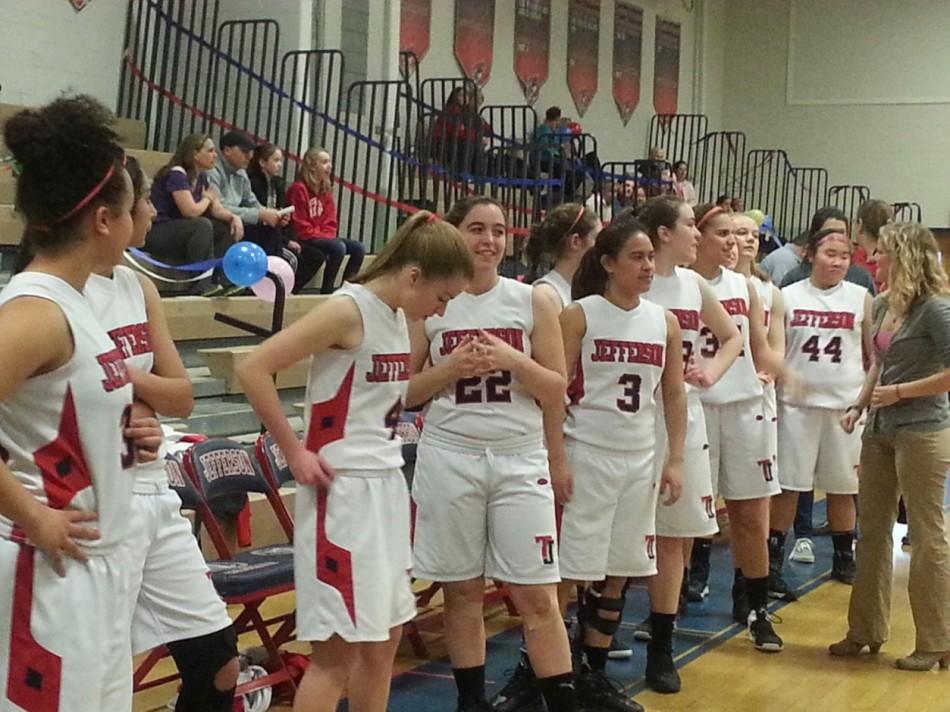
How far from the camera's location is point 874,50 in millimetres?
19078

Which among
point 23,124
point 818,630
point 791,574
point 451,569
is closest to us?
point 23,124

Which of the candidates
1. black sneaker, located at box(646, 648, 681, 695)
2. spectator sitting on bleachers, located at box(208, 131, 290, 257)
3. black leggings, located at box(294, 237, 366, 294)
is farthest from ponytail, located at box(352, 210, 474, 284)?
black leggings, located at box(294, 237, 366, 294)

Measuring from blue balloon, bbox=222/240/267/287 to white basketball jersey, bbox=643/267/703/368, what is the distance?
3.04 meters

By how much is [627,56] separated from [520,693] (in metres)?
14.4

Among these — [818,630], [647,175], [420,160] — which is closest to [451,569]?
[818,630]

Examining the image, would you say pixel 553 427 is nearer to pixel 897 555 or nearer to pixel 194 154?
pixel 897 555

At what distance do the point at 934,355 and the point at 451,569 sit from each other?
2.16 m

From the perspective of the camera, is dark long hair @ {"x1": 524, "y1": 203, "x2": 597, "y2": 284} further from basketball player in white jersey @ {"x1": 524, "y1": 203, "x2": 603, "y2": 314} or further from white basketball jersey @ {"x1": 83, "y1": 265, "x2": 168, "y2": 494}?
white basketball jersey @ {"x1": 83, "y1": 265, "x2": 168, "y2": 494}

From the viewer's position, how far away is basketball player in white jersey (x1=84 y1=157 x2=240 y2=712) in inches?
113

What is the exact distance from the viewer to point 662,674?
487cm

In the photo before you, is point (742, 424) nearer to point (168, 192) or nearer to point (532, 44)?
point (168, 192)

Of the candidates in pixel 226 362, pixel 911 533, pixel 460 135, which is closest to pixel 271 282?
pixel 226 362

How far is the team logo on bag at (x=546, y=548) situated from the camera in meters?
3.97

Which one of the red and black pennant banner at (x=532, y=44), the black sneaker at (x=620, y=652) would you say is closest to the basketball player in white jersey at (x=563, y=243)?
the black sneaker at (x=620, y=652)
